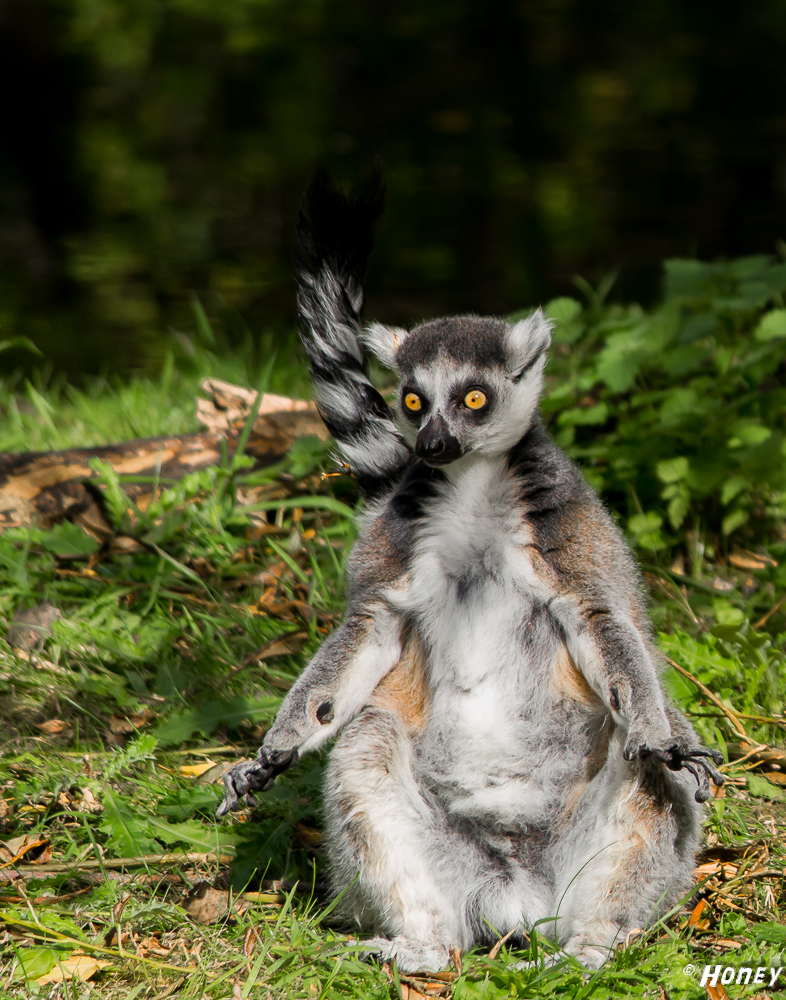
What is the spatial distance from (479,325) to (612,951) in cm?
150

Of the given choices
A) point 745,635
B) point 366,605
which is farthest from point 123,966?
point 745,635

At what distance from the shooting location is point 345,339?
288 centimetres

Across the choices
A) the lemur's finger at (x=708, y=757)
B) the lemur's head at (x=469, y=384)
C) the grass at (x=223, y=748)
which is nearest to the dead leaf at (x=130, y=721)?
the grass at (x=223, y=748)

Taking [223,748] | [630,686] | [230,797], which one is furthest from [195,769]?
[630,686]

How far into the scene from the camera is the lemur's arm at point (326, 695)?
2.28m

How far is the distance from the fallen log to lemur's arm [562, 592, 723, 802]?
220cm

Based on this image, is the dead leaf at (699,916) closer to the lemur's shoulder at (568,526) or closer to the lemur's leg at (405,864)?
the lemur's leg at (405,864)

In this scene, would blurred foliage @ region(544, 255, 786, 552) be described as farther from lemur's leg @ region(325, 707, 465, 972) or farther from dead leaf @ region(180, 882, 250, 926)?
dead leaf @ region(180, 882, 250, 926)

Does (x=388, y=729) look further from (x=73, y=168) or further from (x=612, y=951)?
(x=73, y=168)

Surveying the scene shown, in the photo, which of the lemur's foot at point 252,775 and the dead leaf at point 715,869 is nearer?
the lemur's foot at point 252,775

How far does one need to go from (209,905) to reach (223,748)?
2.25 ft

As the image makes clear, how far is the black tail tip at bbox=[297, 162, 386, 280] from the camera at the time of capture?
9.09 feet

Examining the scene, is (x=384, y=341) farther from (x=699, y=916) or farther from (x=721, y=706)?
(x=699, y=916)

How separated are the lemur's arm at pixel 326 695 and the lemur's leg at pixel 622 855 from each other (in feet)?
1.93
